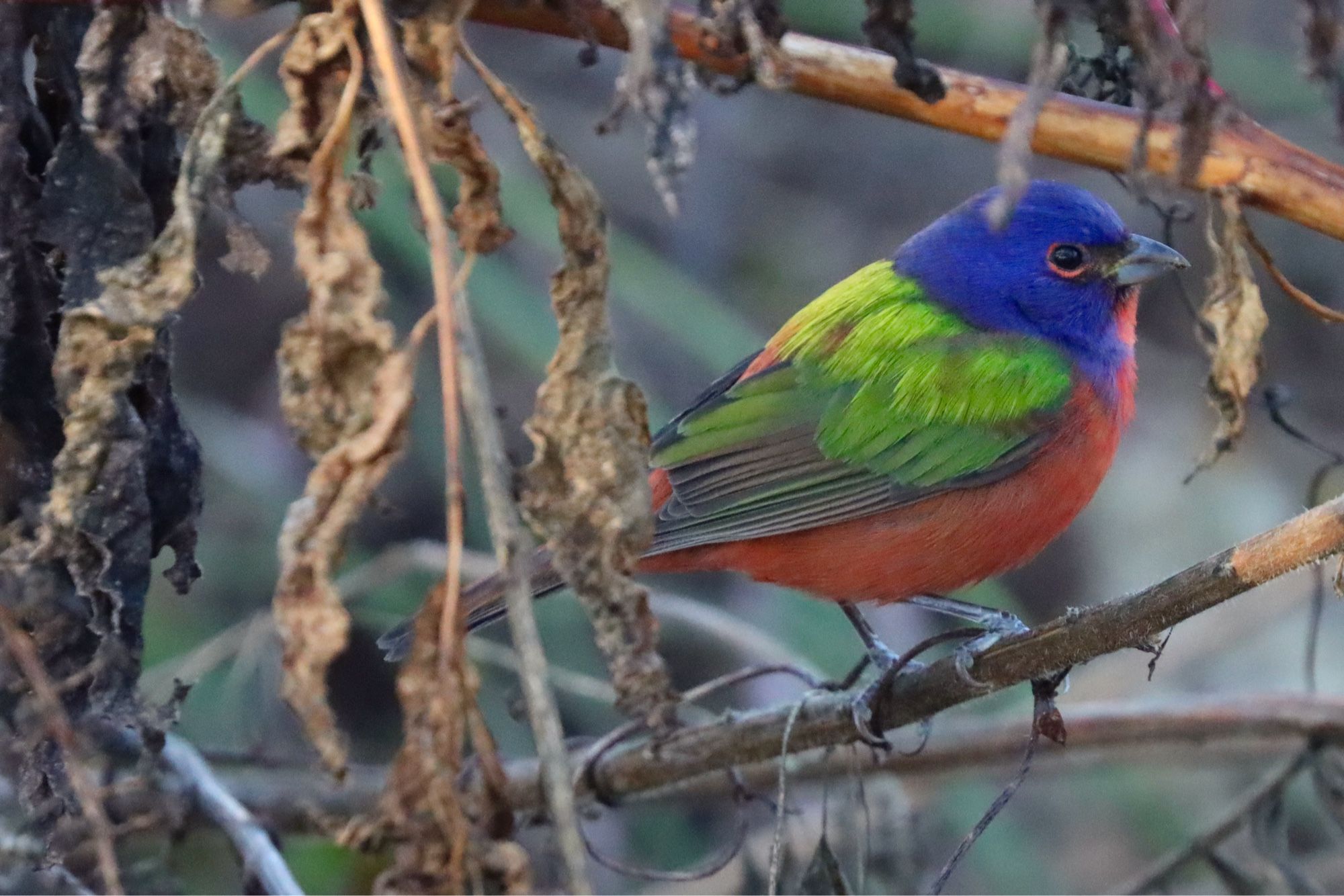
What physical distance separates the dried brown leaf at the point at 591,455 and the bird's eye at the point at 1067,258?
261 cm

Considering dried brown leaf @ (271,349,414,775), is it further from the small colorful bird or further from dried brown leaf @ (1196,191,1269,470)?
the small colorful bird

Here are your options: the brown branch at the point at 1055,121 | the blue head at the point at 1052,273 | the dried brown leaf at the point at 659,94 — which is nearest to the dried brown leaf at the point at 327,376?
the dried brown leaf at the point at 659,94

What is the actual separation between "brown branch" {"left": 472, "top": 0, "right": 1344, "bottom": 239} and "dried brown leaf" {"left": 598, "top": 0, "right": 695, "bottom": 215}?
0.20m

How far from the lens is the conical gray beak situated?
12.6ft

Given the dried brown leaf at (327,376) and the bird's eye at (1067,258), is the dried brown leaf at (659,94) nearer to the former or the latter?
the dried brown leaf at (327,376)

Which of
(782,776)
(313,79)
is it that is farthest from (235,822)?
(313,79)

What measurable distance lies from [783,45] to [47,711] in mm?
1194

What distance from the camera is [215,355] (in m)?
5.85

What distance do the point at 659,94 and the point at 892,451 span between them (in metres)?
2.18

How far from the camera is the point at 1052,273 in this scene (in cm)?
400

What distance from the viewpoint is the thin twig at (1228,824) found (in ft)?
10.4

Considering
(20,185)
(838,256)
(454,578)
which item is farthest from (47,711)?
(838,256)

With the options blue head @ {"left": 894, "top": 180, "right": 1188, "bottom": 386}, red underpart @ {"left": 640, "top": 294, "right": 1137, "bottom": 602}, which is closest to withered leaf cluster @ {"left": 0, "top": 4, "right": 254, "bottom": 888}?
red underpart @ {"left": 640, "top": 294, "right": 1137, "bottom": 602}

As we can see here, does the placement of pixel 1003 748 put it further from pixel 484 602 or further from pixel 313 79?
pixel 313 79
